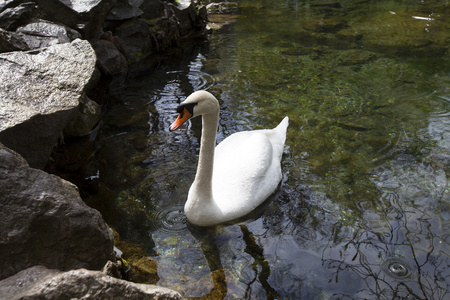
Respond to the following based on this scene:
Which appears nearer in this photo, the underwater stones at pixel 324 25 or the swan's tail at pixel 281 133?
the swan's tail at pixel 281 133

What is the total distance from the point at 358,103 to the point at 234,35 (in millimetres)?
4941

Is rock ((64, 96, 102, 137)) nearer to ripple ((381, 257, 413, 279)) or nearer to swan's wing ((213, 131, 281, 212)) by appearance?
swan's wing ((213, 131, 281, 212))

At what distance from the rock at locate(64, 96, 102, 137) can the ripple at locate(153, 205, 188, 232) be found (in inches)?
81.9

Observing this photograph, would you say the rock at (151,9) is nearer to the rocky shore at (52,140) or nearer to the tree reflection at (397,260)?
the rocky shore at (52,140)

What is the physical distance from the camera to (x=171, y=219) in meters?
3.99

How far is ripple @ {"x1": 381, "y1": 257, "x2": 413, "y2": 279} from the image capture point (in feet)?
10.7

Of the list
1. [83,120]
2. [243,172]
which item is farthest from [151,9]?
[243,172]

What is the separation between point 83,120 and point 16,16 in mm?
1931

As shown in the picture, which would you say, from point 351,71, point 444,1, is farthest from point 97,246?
point 444,1

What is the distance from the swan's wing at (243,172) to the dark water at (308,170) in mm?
200

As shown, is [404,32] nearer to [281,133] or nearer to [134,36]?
[134,36]

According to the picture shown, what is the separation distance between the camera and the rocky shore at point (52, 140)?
2223 millimetres

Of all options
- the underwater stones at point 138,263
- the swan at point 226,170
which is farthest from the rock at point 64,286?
the swan at point 226,170

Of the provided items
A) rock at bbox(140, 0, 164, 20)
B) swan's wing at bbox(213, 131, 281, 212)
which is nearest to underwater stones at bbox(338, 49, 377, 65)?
rock at bbox(140, 0, 164, 20)
